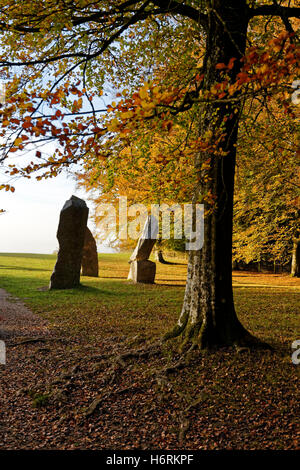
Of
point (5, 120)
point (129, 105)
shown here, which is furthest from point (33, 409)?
point (129, 105)

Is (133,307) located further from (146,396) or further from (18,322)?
(146,396)

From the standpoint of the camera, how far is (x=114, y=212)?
2109cm

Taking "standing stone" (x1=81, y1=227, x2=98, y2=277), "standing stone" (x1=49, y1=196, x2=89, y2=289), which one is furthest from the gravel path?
Result: "standing stone" (x1=81, y1=227, x2=98, y2=277)

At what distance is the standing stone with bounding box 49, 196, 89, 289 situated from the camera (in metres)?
14.0

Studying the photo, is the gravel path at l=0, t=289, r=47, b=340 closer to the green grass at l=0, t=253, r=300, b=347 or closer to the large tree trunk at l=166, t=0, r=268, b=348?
the green grass at l=0, t=253, r=300, b=347

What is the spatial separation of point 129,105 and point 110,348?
15.1 ft

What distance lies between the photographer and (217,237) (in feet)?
19.6

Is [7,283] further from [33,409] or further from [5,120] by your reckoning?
[5,120]

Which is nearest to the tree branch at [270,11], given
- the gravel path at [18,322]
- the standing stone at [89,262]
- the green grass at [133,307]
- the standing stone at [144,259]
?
the green grass at [133,307]

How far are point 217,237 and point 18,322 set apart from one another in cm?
595

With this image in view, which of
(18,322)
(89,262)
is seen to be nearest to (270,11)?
(18,322)

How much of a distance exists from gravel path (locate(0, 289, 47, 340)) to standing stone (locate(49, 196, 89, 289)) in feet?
7.28

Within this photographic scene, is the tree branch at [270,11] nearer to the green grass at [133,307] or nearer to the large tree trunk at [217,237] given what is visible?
the large tree trunk at [217,237]

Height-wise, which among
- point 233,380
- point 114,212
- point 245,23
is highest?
point 245,23
